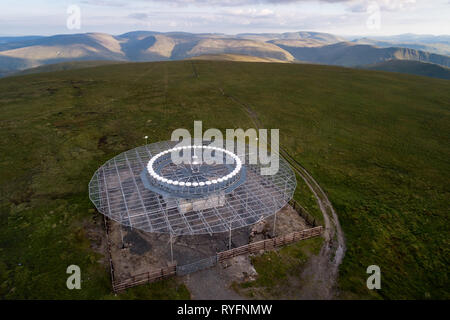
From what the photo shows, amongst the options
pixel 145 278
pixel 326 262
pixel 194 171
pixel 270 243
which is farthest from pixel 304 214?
pixel 145 278

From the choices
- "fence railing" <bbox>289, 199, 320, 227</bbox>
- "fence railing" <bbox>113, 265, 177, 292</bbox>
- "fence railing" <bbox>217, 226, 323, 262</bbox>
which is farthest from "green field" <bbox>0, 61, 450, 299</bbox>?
"fence railing" <bbox>217, 226, 323, 262</bbox>

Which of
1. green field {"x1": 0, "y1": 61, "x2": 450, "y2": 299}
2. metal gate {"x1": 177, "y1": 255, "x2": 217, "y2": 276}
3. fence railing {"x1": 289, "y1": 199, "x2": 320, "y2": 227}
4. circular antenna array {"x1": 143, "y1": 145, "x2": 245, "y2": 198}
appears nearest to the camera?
metal gate {"x1": 177, "y1": 255, "x2": 217, "y2": 276}

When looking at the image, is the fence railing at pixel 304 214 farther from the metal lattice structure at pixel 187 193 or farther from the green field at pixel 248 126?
the green field at pixel 248 126

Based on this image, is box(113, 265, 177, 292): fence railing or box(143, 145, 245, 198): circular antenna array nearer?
box(113, 265, 177, 292): fence railing

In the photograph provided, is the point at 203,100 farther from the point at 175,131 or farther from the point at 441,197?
the point at 441,197

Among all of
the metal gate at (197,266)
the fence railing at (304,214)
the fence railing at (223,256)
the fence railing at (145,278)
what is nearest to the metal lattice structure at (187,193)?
the fence railing at (304,214)

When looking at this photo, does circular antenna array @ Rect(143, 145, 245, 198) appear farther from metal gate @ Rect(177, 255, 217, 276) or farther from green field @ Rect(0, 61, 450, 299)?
green field @ Rect(0, 61, 450, 299)
